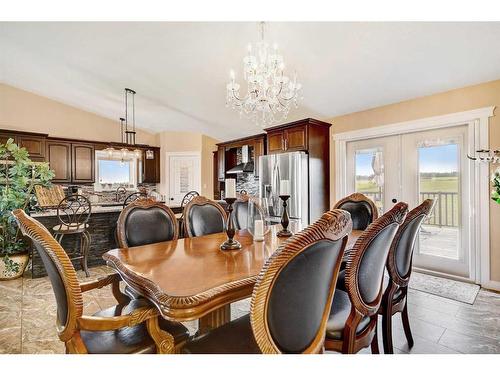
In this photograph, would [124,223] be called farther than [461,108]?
No

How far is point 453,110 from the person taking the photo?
3.20m

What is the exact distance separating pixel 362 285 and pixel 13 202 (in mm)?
4181

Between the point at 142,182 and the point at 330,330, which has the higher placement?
the point at 142,182

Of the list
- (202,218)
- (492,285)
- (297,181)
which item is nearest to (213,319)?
(202,218)

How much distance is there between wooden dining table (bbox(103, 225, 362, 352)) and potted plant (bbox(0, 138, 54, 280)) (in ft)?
9.31

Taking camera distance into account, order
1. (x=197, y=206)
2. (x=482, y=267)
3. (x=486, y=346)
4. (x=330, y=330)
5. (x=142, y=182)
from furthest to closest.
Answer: (x=142, y=182) < (x=482, y=267) < (x=197, y=206) < (x=486, y=346) < (x=330, y=330)

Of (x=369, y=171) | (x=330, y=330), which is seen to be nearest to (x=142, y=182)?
(x=369, y=171)

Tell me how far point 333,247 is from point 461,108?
11.0 ft

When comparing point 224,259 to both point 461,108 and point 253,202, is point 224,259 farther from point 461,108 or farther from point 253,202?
point 461,108

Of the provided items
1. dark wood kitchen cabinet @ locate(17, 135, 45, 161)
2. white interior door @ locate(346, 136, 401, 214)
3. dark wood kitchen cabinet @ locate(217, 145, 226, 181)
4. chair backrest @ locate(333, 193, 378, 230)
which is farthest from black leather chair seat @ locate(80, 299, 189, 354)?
dark wood kitchen cabinet @ locate(17, 135, 45, 161)

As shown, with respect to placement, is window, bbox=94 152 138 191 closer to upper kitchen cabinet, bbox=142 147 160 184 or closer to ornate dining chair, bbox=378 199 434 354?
upper kitchen cabinet, bbox=142 147 160 184

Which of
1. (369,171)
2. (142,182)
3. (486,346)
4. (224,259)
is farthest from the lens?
(142,182)

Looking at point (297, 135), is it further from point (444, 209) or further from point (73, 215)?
point (73, 215)

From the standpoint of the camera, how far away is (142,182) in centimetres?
695
